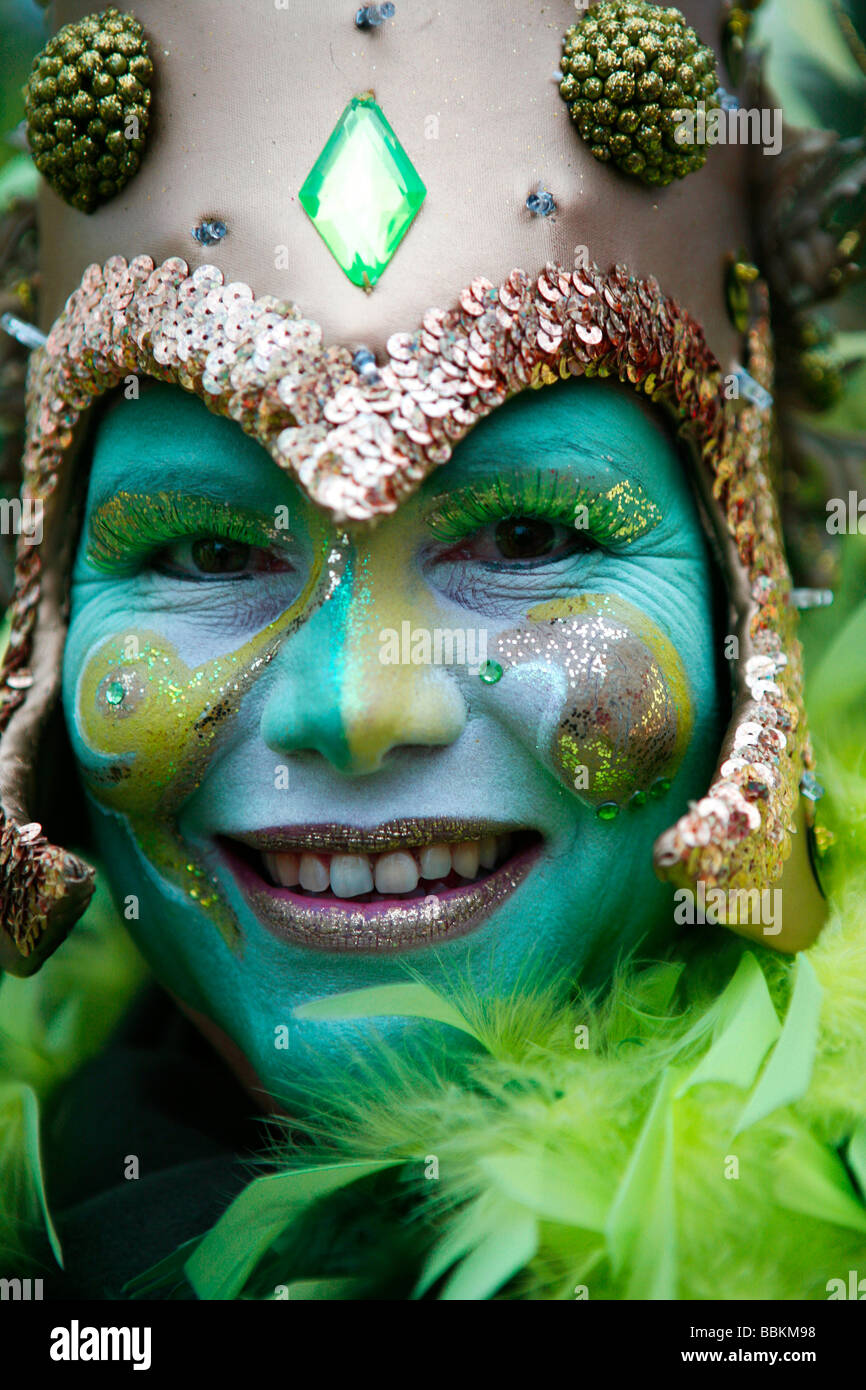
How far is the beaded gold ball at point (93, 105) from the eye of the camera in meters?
1.54

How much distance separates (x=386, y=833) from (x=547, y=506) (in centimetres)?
42

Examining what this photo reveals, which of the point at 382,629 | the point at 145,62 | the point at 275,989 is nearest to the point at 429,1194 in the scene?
the point at 275,989

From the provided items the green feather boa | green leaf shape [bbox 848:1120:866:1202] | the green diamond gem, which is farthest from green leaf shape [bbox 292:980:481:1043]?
the green diamond gem

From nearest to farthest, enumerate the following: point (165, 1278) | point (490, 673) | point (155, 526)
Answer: point (490, 673) → point (155, 526) → point (165, 1278)

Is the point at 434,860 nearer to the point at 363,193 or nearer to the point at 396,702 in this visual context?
the point at 396,702

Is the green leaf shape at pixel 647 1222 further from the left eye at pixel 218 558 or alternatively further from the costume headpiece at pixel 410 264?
the left eye at pixel 218 558

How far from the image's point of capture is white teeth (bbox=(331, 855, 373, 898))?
1.57 meters

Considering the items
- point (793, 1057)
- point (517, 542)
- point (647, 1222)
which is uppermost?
point (517, 542)

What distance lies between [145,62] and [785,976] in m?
1.36

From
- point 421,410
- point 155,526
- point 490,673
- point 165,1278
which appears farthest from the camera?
point 165,1278

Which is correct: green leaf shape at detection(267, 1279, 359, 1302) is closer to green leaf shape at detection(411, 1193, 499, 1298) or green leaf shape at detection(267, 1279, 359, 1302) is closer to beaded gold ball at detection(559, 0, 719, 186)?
green leaf shape at detection(411, 1193, 499, 1298)

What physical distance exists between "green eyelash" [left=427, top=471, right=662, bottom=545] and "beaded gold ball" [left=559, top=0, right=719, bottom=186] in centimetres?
38

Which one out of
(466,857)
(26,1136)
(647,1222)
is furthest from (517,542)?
(26,1136)

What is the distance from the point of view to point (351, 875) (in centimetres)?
157
